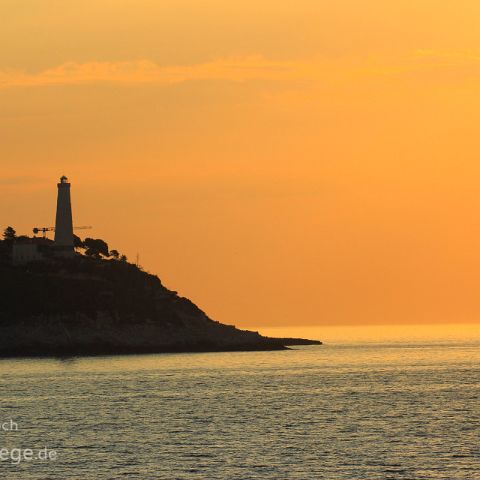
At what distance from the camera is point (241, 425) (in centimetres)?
9725

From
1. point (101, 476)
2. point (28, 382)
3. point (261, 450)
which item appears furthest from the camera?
point (28, 382)

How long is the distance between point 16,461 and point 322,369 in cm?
10621

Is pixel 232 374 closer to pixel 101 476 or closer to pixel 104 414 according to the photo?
pixel 104 414

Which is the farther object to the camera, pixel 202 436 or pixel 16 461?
pixel 202 436

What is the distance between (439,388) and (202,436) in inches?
2093

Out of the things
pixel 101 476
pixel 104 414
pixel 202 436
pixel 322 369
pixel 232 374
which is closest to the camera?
pixel 101 476

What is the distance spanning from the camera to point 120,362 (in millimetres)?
191250

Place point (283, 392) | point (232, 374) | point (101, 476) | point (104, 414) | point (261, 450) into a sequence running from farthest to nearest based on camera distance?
1. point (232, 374)
2. point (283, 392)
3. point (104, 414)
4. point (261, 450)
5. point (101, 476)

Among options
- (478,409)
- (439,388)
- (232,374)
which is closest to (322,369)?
(232,374)

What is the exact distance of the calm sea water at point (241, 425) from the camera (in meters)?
75.4

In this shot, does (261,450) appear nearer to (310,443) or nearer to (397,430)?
(310,443)

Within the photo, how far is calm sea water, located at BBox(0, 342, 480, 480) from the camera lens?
75.4m

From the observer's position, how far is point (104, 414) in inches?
4208

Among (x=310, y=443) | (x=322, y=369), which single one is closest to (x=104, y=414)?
(x=310, y=443)
